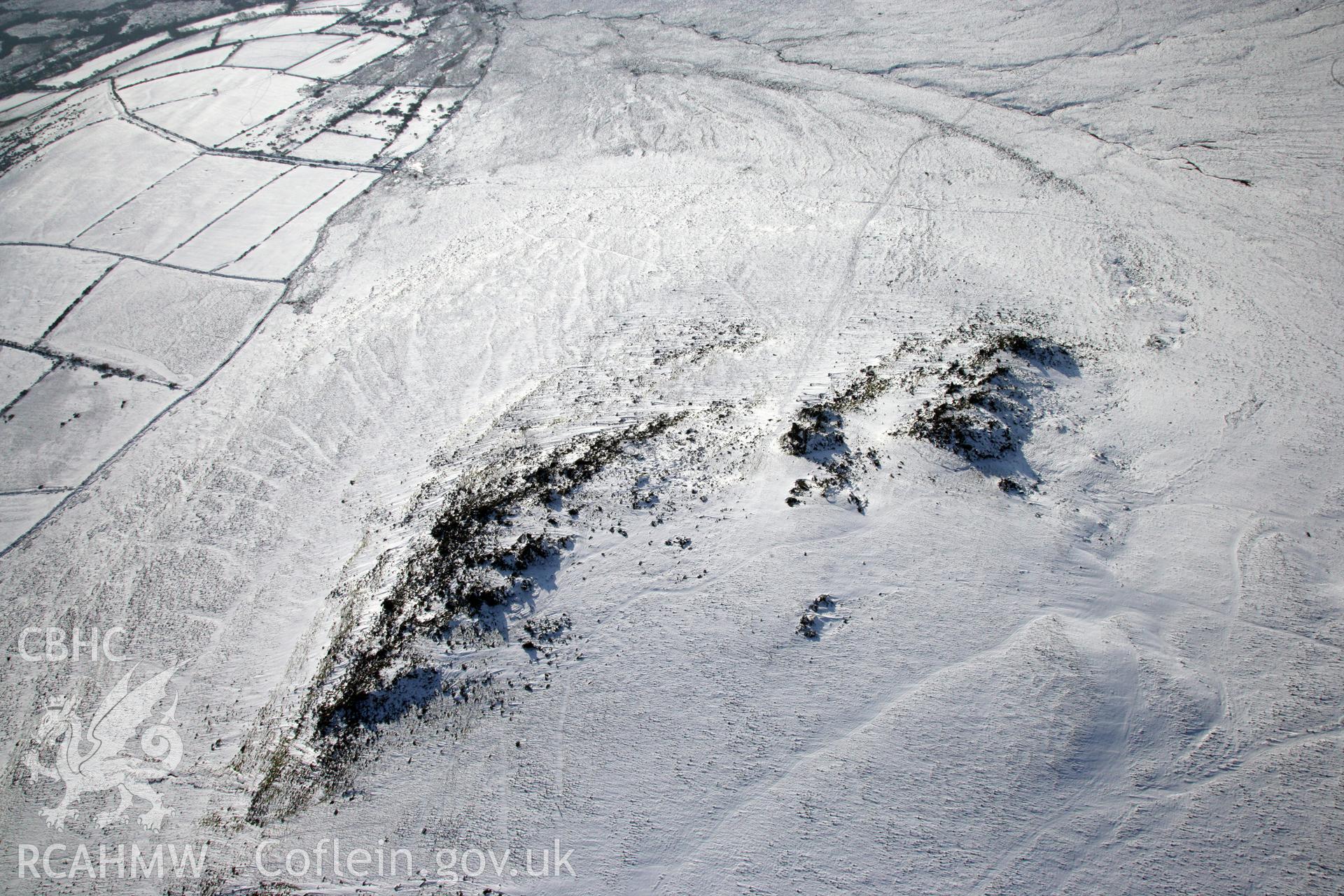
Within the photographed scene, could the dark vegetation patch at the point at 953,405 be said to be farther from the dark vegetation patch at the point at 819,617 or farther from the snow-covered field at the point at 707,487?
the dark vegetation patch at the point at 819,617

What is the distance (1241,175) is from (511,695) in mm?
10669

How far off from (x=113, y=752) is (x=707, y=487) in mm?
4607

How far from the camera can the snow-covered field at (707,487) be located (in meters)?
4.05

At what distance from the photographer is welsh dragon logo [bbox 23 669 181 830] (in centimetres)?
464

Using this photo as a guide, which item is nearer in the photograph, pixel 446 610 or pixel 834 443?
pixel 446 610

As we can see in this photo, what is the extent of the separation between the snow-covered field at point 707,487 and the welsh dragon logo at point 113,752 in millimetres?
32

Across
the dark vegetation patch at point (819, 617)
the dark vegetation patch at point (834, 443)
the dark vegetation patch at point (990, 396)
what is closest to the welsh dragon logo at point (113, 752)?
the dark vegetation patch at point (819, 617)

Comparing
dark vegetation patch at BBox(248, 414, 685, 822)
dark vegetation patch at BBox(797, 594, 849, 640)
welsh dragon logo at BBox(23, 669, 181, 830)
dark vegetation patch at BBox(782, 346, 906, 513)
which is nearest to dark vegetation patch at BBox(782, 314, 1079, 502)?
Answer: dark vegetation patch at BBox(782, 346, 906, 513)

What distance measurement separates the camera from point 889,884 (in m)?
3.68

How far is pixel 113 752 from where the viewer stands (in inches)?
194

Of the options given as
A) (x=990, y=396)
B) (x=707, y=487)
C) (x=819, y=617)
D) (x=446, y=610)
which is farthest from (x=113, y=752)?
(x=990, y=396)

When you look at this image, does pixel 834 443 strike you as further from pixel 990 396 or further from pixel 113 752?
pixel 113 752

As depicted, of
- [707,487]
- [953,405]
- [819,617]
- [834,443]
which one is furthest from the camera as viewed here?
[953,405]

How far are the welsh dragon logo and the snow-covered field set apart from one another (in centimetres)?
3
